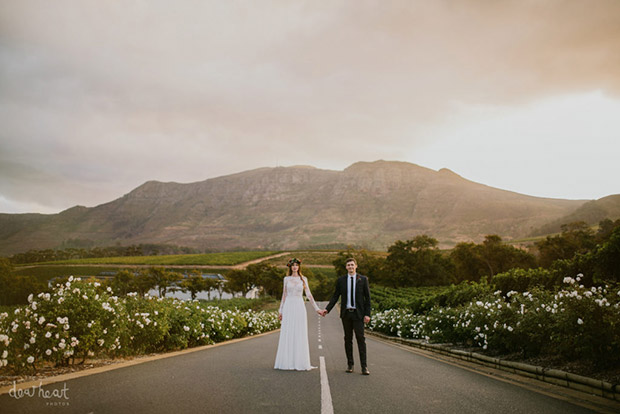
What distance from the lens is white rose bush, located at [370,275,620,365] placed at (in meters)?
6.70

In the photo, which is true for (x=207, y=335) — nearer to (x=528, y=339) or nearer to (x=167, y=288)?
(x=528, y=339)

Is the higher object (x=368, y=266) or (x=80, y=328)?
(x=80, y=328)

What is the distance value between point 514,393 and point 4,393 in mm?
7152

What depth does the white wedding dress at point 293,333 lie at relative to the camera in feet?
27.9

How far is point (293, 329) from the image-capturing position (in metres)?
8.80

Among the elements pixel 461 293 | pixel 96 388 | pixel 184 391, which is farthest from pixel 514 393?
pixel 461 293

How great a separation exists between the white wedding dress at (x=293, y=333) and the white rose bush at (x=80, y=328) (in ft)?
11.0

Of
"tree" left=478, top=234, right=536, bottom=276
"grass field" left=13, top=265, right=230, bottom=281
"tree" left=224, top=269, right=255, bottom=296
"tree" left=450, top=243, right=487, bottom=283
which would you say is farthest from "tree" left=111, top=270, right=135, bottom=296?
"tree" left=478, top=234, right=536, bottom=276

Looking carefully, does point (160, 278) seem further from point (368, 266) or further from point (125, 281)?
point (368, 266)

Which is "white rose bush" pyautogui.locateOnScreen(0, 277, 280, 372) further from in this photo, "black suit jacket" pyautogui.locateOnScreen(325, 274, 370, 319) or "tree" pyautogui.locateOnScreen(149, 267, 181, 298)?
"tree" pyautogui.locateOnScreen(149, 267, 181, 298)

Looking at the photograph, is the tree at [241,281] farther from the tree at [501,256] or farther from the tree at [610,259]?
the tree at [610,259]

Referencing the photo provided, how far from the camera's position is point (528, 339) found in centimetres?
879

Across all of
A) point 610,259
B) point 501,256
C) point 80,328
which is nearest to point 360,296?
point 80,328

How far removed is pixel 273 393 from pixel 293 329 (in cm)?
275
